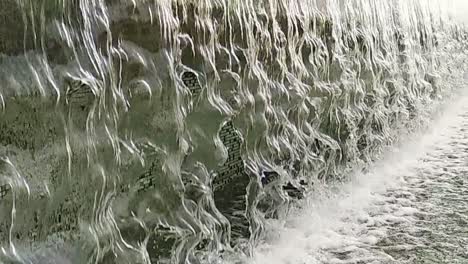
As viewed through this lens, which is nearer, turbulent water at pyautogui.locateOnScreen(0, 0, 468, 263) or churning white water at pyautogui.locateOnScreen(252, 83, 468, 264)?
turbulent water at pyautogui.locateOnScreen(0, 0, 468, 263)

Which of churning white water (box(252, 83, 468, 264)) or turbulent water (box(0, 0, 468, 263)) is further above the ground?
turbulent water (box(0, 0, 468, 263))

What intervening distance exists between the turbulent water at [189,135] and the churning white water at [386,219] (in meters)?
0.01

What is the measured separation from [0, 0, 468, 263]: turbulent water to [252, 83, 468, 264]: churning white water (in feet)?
0.04

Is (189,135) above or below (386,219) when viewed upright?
above

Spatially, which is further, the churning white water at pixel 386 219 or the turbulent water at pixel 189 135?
the churning white water at pixel 386 219

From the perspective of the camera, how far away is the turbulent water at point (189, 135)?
1555mm

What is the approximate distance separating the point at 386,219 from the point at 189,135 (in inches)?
41.2

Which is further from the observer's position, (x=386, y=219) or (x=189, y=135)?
(x=386, y=219)

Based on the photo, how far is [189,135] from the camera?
219 centimetres

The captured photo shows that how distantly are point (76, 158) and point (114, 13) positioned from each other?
17.1 inches

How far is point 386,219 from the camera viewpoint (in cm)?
275

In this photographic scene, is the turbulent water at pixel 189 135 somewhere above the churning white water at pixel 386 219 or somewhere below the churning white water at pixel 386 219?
above

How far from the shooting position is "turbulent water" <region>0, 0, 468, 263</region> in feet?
5.10

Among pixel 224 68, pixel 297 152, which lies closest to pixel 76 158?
pixel 224 68
